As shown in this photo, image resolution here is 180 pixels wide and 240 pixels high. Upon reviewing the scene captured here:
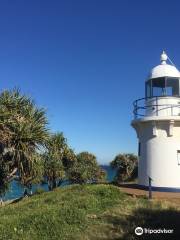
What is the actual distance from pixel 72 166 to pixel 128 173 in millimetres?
8741

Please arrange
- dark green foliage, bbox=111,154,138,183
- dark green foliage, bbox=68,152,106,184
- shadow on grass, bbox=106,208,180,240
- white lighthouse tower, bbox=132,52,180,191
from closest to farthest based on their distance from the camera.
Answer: shadow on grass, bbox=106,208,180,240 < white lighthouse tower, bbox=132,52,180,191 < dark green foliage, bbox=68,152,106,184 < dark green foliage, bbox=111,154,138,183

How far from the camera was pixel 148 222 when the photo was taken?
43.1 ft

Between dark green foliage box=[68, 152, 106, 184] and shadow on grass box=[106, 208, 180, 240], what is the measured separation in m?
19.4

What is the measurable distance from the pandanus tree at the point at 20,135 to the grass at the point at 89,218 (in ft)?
13.3

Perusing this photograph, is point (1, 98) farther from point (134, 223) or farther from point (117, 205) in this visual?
point (134, 223)

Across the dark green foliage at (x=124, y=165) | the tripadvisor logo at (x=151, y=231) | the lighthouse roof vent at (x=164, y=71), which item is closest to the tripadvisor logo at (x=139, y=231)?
the tripadvisor logo at (x=151, y=231)

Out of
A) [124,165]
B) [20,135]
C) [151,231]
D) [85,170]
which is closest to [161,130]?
[20,135]

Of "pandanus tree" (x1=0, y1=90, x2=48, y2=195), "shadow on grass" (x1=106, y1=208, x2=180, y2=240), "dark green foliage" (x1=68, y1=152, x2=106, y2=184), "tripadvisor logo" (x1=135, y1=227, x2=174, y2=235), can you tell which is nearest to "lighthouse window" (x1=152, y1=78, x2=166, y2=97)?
"pandanus tree" (x1=0, y1=90, x2=48, y2=195)

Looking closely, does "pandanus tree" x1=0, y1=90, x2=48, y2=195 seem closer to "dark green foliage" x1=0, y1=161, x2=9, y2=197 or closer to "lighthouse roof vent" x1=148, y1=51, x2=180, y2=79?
"dark green foliage" x1=0, y1=161, x2=9, y2=197

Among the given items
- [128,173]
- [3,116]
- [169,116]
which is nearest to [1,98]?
[3,116]

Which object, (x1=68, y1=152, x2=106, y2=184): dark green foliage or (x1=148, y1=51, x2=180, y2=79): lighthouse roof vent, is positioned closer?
(x1=148, y1=51, x2=180, y2=79): lighthouse roof vent

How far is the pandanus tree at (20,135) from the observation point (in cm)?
2128

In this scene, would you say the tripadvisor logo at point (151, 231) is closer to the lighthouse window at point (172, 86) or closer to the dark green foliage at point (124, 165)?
the lighthouse window at point (172, 86)

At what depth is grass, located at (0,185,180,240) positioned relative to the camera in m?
12.5
